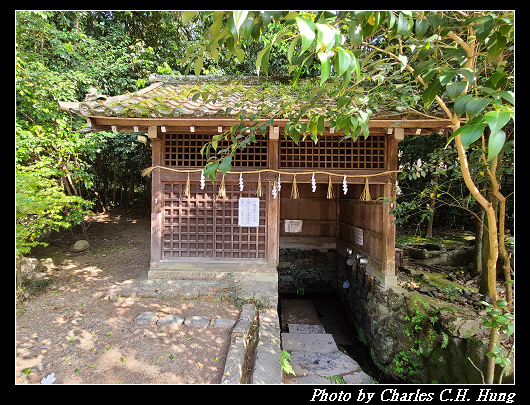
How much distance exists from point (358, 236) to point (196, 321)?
477cm

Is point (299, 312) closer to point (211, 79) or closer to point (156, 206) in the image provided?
point (156, 206)

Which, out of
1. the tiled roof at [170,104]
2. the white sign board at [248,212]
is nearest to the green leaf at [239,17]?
the tiled roof at [170,104]

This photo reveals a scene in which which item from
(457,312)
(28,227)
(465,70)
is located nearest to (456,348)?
(457,312)

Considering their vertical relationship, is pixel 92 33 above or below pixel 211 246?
above

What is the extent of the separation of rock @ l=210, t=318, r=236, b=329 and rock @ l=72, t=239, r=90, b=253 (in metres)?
5.83

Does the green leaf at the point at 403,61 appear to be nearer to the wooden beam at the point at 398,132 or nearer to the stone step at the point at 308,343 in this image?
the wooden beam at the point at 398,132

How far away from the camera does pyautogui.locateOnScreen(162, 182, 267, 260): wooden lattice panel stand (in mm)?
5500

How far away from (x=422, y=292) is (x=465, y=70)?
16.1 feet

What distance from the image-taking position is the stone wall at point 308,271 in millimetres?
9328

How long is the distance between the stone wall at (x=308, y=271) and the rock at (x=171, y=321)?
17.8 ft

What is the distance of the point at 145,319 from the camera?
421cm

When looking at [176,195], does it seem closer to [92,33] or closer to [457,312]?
[457,312]

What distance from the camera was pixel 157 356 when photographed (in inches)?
135

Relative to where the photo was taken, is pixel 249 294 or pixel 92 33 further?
pixel 92 33
